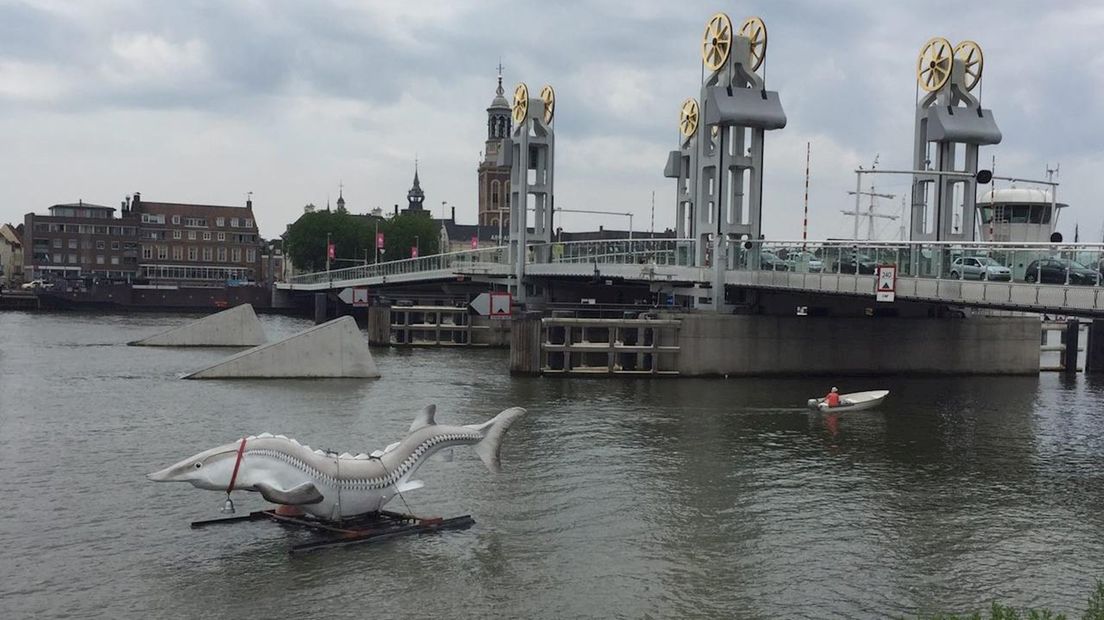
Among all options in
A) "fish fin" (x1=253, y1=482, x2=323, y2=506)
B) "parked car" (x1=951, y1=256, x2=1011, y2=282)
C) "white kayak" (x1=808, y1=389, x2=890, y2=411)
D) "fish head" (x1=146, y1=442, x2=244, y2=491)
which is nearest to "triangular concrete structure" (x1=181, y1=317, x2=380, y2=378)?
"white kayak" (x1=808, y1=389, x2=890, y2=411)

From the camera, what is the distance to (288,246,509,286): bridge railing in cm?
10612

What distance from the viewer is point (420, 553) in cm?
2662

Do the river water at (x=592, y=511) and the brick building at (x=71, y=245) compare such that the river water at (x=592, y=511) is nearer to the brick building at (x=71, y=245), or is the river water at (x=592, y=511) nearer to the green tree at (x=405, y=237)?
the green tree at (x=405, y=237)

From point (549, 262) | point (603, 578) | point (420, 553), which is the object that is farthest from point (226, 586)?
point (549, 262)

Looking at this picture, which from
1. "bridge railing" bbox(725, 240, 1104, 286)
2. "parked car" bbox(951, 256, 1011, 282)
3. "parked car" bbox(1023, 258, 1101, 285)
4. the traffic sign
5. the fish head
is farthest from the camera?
the traffic sign

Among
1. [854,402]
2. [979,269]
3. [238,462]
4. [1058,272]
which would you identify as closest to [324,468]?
[238,462]

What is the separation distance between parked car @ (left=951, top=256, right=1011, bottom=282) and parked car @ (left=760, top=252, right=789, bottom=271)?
1361 cm

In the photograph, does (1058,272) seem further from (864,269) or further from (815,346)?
(815,346)

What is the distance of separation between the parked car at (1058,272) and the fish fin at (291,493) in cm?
3237

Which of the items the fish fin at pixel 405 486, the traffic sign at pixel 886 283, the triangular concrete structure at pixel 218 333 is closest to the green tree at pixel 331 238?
the triangular concrete structure at pixel 218 333

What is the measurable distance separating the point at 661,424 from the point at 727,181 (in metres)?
27.9

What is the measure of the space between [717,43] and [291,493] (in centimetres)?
5397

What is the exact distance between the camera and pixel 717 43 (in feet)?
238

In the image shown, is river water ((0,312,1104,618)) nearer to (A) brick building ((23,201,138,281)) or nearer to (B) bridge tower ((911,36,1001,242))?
(B) bridge tower ((911,36,1001,242))
